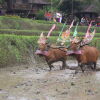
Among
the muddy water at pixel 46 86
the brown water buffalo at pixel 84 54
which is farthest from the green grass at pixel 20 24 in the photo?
the muddy water at pixel 46 86

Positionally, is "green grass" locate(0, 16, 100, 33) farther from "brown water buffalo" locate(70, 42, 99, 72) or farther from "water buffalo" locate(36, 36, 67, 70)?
"brown water buffalo" locate(70, 42, 99, 72)

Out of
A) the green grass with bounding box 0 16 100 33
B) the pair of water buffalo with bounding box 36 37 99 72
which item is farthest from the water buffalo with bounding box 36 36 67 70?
the green grass with bounding box 0 16 100 33

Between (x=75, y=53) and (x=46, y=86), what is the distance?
13.2 ft

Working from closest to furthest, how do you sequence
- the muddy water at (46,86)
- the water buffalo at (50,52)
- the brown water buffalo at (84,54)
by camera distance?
1. the muddy water at (46,86)
2. the brown water buffalo at (84,54)
3. the water buffalo at (50,52)

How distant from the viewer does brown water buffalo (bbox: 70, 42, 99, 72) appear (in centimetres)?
1530

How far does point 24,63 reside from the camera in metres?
18.6

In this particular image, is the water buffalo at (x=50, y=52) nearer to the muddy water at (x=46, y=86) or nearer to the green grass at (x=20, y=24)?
the muddy water at (x=46, y=86)

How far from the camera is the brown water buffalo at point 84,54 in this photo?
15305 mm

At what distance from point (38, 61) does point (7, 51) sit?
255cm

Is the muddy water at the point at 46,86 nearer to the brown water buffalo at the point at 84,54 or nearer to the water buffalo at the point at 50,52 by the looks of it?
the brown water buffalo at the point at 84,54

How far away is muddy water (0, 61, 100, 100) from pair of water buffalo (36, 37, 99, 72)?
1.99ft

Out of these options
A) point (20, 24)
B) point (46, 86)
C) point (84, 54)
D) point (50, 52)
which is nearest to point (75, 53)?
point (84, 54)

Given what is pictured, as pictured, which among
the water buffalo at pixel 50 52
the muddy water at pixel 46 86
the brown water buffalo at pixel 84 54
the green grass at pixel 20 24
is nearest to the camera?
the muddy water at pixel 46 86

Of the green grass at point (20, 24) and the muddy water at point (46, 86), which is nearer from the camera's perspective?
the muddy water at point (46, 86)
